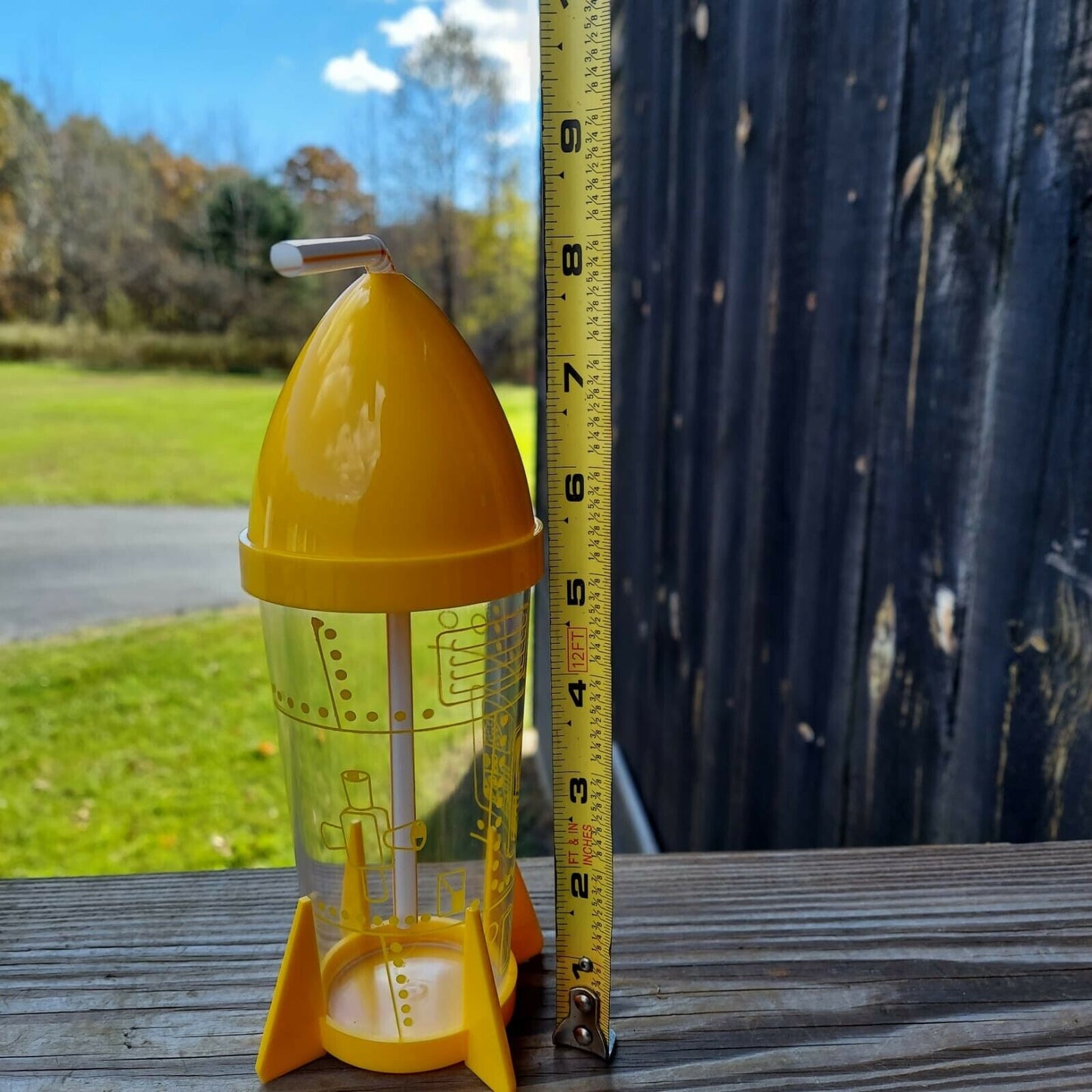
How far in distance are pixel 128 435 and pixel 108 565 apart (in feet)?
3.27

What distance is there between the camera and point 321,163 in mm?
4867

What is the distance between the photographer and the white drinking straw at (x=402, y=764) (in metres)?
0.63

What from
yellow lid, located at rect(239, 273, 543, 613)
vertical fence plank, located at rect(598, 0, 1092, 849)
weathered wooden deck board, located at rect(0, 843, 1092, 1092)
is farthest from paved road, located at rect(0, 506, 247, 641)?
yellow lid, located at rect(239, 273, 543, 613)

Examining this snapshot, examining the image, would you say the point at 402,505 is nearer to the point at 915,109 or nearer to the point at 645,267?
the point at 915,109

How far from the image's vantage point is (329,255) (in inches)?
22.1

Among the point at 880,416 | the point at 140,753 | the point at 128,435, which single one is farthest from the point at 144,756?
the point at 880,416

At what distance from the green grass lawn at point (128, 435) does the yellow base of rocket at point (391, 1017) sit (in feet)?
14.7

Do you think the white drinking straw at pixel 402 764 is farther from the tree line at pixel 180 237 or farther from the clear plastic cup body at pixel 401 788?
the tree line at pixel 180 237

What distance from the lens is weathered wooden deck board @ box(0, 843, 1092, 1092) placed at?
614 millimetres

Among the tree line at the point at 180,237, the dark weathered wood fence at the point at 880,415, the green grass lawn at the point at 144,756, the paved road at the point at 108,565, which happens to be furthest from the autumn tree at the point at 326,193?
the dark weathered wood fence at the point at 880,415

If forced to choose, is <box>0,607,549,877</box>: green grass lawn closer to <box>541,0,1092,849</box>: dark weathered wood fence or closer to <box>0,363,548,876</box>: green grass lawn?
<box>0,363,548,876</box>: green grass lawn

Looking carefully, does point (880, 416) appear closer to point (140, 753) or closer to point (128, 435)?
point (140, 753)

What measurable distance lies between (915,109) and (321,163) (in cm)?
441

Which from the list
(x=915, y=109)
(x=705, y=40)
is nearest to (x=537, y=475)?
(x=705, y=40)
